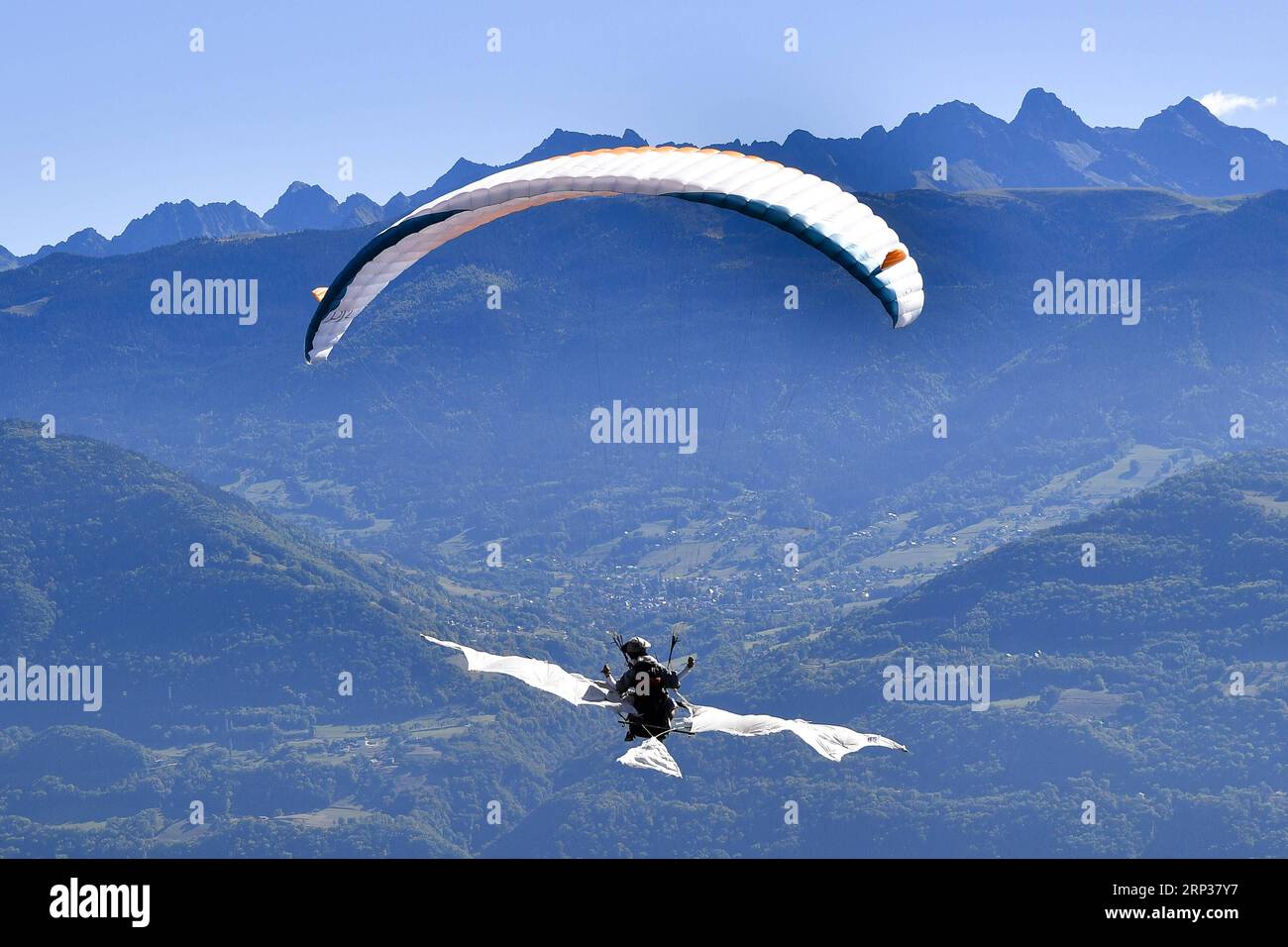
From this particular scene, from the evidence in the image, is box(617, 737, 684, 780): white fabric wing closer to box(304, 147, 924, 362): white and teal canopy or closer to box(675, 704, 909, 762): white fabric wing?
box(675, 704, 909, 762): white fabric wing

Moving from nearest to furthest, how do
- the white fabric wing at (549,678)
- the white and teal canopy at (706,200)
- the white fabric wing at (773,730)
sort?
the white fabric wing at (773,730)
the white fabric wing at (549,678)
the white and teal canopy at (706,200)

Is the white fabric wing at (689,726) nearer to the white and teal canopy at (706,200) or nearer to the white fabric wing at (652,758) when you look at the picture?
the white fabric wing at (652,758)

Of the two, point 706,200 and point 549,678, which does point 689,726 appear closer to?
point 549,678

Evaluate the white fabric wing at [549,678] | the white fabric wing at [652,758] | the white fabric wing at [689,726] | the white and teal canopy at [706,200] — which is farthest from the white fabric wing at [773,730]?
the white and teal canopy at [706,200]

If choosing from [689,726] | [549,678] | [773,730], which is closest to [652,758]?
[689,726]
